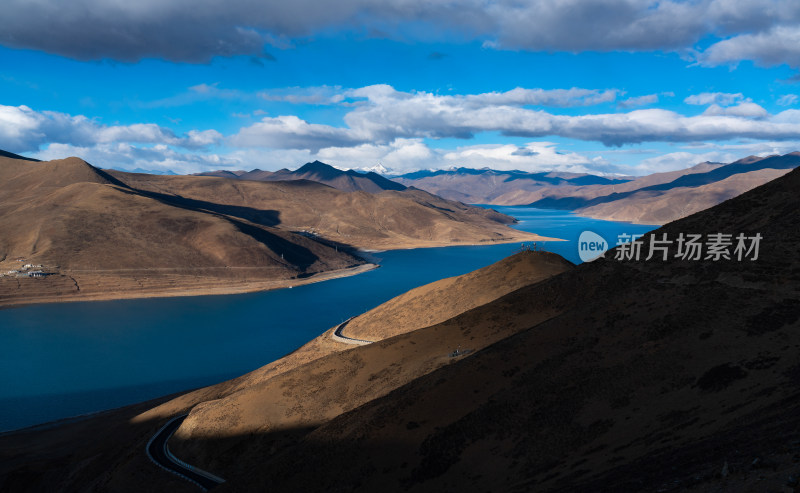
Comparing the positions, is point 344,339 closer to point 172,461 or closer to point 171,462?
point 172,461

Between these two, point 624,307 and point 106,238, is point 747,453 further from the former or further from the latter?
point 106,238

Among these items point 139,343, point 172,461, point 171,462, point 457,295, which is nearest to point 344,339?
point 457,295

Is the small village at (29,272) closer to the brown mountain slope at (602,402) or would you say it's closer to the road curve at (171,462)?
the road curve at (171,462)

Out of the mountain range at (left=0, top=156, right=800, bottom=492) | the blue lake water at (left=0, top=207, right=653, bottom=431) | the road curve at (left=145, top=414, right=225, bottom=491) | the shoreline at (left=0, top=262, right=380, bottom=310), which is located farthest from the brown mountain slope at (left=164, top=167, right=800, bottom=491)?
the shoreline at (left=0, top=262, right=380, bottom=310)

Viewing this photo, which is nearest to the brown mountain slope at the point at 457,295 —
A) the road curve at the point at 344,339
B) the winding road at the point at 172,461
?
the road curve at the point at 344,339

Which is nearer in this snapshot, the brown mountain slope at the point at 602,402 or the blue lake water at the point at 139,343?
the brown mountain slope at the point at 602,402

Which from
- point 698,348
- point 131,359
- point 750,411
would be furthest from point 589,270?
point 131,359

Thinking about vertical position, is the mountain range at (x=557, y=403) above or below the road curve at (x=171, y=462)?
above
